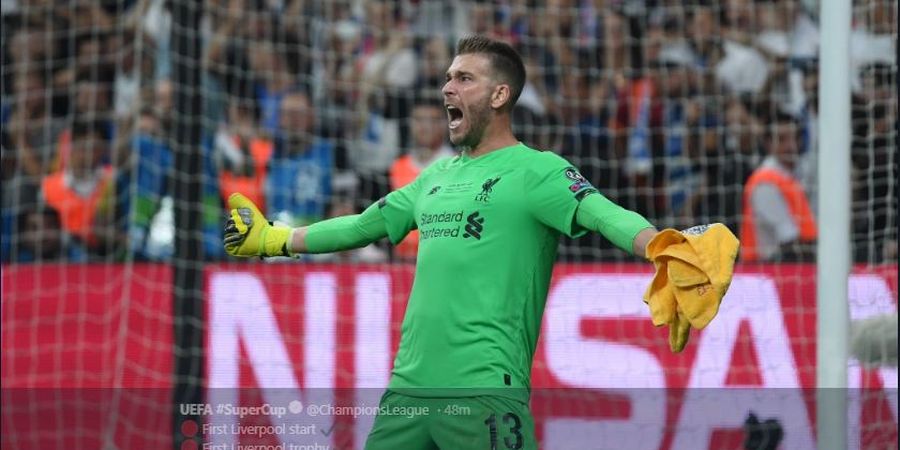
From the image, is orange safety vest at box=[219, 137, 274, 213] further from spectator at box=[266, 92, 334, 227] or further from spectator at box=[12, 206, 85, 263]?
spectator at box=[12, 206, 85, 263]

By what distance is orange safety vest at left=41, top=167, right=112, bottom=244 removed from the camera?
8766 mm

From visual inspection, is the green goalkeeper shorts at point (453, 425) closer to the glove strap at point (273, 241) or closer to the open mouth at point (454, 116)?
the glove strap at point (273, 241)

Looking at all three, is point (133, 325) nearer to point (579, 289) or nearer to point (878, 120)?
point (579, 289)

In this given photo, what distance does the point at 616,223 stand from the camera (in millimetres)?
4094

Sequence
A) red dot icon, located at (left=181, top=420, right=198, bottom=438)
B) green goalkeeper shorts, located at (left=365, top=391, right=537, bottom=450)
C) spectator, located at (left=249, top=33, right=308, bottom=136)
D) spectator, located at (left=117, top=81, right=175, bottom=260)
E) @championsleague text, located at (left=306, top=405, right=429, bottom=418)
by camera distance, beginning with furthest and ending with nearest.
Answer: spectator, located at (left=249, top=33, right=308, bottom=136), spectator, located at (left=117, top=81, right=175, bottom=260), red dot icon, located at (left=181, top=420, right=198, bottom=438), @championsleague text, located at (left=306, top=405, right=429, bottom=418), green goalkeeper shorts, located at (left=365, top=391, right=537, bottom=450)

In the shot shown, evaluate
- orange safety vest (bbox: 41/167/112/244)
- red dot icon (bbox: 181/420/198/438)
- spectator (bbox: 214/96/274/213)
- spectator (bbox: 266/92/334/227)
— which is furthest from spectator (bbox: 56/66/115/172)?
red dot icon (bbox: 181/420/198/438)

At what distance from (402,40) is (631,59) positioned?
4.47 ft

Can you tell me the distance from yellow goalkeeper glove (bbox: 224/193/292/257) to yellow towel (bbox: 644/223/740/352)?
4.41ft

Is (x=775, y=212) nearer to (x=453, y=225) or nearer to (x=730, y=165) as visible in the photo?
(x=730, y=165)

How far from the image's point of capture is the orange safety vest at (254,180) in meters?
8.50

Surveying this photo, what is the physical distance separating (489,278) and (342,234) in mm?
669

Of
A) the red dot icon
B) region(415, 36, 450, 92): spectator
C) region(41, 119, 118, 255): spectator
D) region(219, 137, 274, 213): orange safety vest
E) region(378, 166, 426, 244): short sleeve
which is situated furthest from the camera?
region(415, 36, 450, 92): spectator

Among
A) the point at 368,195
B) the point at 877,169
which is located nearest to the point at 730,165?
the point at 877,169

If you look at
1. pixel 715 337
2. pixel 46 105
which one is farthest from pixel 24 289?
pixel 715 337
